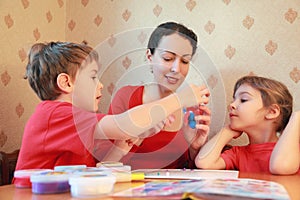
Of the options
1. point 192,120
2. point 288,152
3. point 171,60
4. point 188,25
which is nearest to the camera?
point 288,152

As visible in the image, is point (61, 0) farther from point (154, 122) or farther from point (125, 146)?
point (154, 122)

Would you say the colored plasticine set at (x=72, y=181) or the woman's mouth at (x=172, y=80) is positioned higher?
the woman's mouth at (x=172, y=80)

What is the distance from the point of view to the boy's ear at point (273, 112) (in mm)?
1386

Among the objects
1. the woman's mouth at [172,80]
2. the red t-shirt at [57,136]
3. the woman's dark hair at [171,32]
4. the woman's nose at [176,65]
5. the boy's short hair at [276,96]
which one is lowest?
the red t-shirt at [57,136]

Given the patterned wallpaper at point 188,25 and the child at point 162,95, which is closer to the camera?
the child at point 162,95

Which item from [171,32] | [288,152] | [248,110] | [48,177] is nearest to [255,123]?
[248,110]

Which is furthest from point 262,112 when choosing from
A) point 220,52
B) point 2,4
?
point 2,4

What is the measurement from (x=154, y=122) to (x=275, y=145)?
1.69 ft

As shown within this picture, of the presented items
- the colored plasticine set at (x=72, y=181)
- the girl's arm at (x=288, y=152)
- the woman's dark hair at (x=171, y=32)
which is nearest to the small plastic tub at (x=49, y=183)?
the colored plasticine set at (x=72, y=181)

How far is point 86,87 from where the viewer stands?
1.26 m

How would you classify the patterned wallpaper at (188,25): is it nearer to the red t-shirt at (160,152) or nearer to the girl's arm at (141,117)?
the red t-shirt at (160,152)

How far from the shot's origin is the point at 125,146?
131cm

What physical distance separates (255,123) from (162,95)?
40 centimetres

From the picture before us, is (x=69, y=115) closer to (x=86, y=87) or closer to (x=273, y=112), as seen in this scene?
(x=86, y=87)
